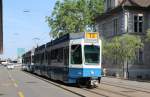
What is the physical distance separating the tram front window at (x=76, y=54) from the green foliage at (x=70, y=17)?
187 ft

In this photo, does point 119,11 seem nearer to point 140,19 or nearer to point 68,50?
point 140,19

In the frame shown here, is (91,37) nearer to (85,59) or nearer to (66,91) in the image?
(85,59)

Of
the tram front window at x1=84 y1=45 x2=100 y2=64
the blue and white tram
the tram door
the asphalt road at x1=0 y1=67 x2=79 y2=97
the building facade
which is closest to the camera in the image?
the asphalt road at x1=0 y1=67 x2=79 y2=97

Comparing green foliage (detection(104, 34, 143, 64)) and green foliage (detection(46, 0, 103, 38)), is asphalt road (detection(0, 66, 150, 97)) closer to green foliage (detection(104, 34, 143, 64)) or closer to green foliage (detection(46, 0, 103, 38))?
green foliage (detection(104, 34, 143, 64))

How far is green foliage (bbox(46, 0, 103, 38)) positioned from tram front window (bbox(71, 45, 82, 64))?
187ft

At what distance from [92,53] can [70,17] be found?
5861 cm

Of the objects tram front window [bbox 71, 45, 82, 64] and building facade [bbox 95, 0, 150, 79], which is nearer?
tram front window [bbox 71, 45, 82, 64]

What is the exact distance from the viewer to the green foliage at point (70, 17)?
89062 mm

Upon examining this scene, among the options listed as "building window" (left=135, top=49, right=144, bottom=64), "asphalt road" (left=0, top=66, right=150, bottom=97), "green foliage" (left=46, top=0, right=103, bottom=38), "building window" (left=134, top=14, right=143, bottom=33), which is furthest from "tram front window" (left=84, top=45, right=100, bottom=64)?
"green foliage" (left=46, top=0, right=103, bottom=38)

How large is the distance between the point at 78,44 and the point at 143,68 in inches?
1297

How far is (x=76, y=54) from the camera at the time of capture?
102 feet

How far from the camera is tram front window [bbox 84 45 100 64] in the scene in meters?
30.9

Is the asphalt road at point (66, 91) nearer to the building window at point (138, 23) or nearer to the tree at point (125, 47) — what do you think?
the tree at point (125, 47)

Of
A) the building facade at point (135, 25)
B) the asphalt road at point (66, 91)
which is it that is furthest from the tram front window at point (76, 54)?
the building facade at point (135, 25)
